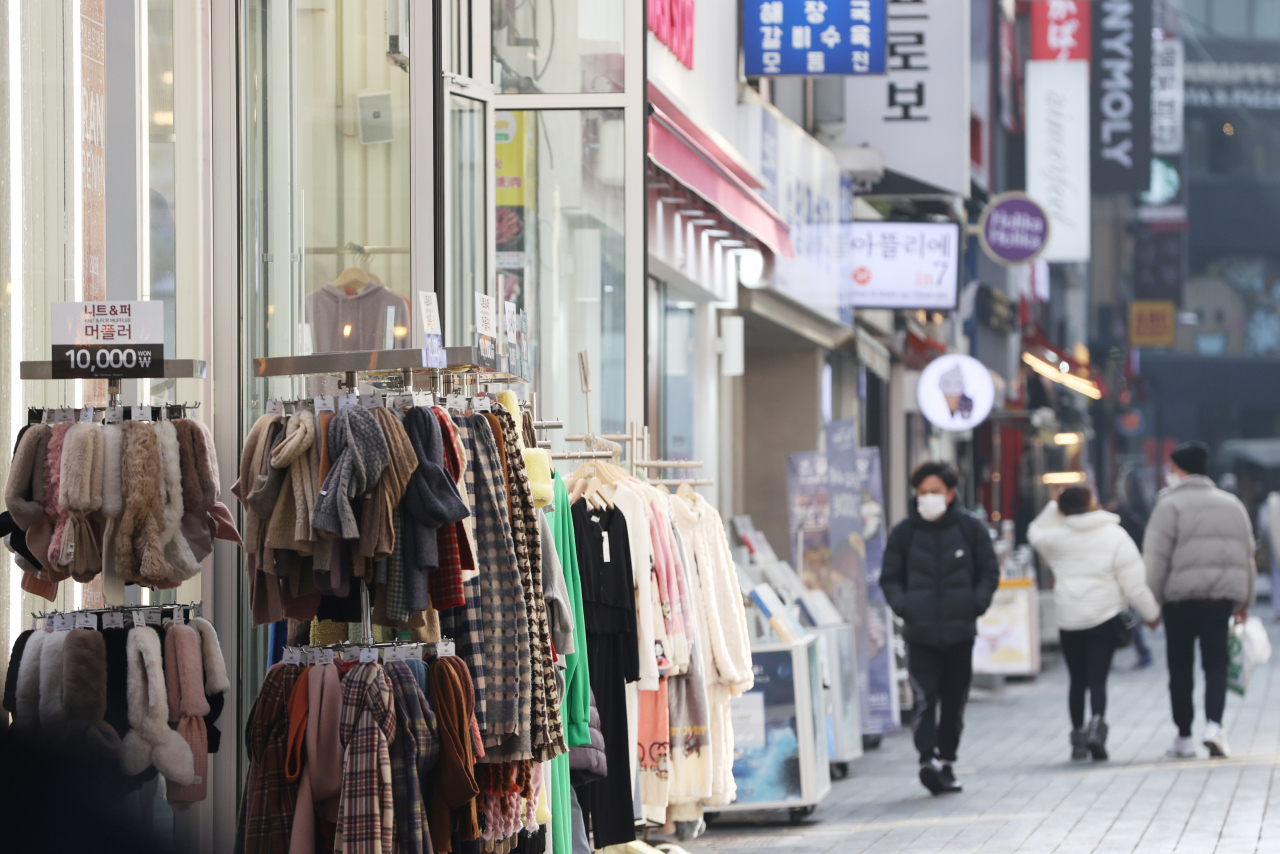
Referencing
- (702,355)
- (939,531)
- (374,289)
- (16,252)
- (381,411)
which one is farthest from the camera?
(702,355)

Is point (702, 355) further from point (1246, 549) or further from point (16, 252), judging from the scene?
point (16, 252)

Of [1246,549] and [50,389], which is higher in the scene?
[50,389]

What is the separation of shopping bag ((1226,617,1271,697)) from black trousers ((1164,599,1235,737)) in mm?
174

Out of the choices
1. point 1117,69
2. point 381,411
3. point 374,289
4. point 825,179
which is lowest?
point 381,411

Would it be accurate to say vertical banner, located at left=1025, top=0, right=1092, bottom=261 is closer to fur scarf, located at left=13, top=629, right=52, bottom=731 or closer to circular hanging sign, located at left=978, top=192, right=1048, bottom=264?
circular hanging sign, located at left=978, top=192, right=1048, bottom=264

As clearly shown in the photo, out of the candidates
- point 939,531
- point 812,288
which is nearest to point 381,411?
point 939,531

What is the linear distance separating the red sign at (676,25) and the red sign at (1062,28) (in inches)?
453

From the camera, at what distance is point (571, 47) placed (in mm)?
7633

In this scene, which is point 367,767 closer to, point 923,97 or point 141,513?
point 141,513

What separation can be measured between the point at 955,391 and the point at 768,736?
8878 mm

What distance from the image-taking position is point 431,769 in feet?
12.5

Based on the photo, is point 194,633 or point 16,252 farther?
point 16,252

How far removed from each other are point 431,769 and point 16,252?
77.4 inches

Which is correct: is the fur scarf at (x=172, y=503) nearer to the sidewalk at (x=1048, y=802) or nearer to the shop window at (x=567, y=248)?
the shop window at (x=567, y=248)
